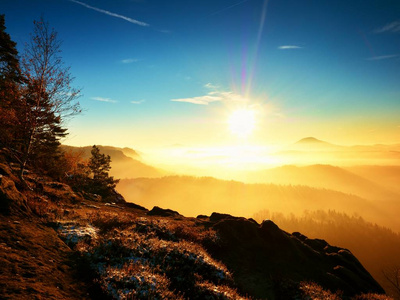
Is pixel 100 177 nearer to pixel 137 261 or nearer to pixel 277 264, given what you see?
pixel 137 261

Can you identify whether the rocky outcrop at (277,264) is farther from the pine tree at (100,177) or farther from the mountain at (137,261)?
the pine tree at (100,177)

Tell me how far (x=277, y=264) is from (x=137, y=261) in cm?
1349

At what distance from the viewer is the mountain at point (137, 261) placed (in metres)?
7.65

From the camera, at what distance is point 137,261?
1042 cm

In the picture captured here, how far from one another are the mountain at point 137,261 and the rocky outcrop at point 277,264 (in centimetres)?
10

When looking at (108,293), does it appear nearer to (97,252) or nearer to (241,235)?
(97,252)

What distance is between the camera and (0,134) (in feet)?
48.1

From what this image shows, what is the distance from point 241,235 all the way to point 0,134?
22636 millimetres

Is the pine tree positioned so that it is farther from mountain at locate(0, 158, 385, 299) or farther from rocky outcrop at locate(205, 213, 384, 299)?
rocky outcrop at locate(205, 213, 384, 299)

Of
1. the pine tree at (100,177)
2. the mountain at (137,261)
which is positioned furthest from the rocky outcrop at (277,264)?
the pine tree at (100,177)

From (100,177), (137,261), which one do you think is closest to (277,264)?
(137,261)

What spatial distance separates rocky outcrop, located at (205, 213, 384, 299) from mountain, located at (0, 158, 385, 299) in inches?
3.8

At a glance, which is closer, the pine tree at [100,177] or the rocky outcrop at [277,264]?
the rocky outcrop at [277,264]

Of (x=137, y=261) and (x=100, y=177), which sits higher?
(x=100, y=177)
